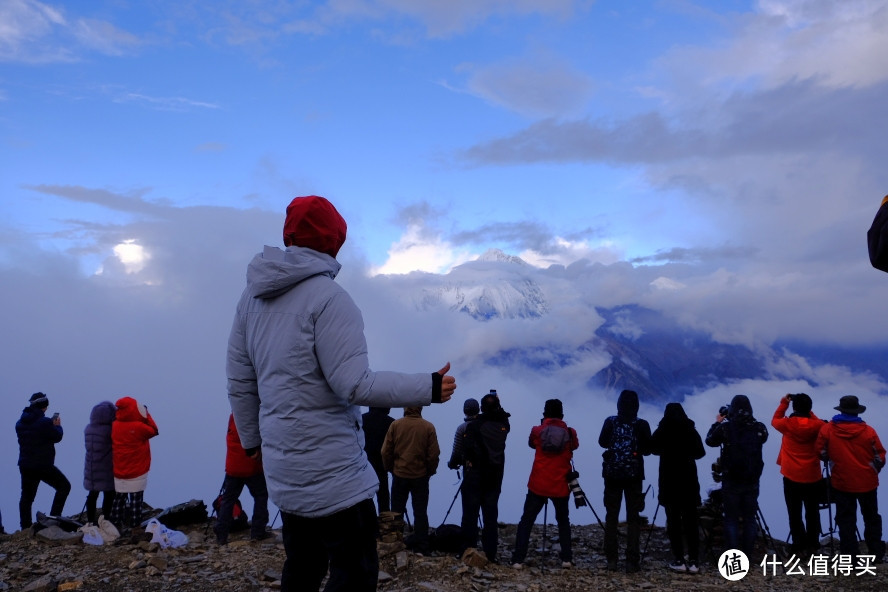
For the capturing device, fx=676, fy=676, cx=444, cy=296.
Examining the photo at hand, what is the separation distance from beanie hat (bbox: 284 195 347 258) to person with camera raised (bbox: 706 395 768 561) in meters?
7.79

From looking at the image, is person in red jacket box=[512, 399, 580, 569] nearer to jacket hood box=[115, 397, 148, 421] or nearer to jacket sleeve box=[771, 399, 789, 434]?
jacket sleeve box=[771, 399, 789, 434]

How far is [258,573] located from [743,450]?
22.1 feet

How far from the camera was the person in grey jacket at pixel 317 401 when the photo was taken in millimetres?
3418

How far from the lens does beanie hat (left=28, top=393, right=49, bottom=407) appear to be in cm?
1132

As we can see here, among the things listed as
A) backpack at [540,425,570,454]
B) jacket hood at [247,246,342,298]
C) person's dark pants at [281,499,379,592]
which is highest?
jacket hood at [247,246,342,298]

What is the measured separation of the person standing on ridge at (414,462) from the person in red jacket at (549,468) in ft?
4.72

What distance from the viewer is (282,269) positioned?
353cm

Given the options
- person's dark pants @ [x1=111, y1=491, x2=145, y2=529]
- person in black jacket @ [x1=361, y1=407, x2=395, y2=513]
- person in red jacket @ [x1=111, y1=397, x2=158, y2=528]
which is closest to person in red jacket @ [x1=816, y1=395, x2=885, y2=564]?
person in black jacket @ [x1=361, y1=407, x2=395, y2=513]

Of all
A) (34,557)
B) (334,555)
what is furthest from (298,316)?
(34,557)

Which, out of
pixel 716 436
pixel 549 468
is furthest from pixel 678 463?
pixel 549 468

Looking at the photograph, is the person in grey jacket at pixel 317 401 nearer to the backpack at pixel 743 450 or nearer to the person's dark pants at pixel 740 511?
the backpack at pixel 743 450

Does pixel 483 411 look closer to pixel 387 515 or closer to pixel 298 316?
pixel 387 515

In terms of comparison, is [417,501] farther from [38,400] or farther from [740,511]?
[38,400]

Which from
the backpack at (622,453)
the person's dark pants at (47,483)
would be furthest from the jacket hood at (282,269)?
the person's dark pants at (47,483)
